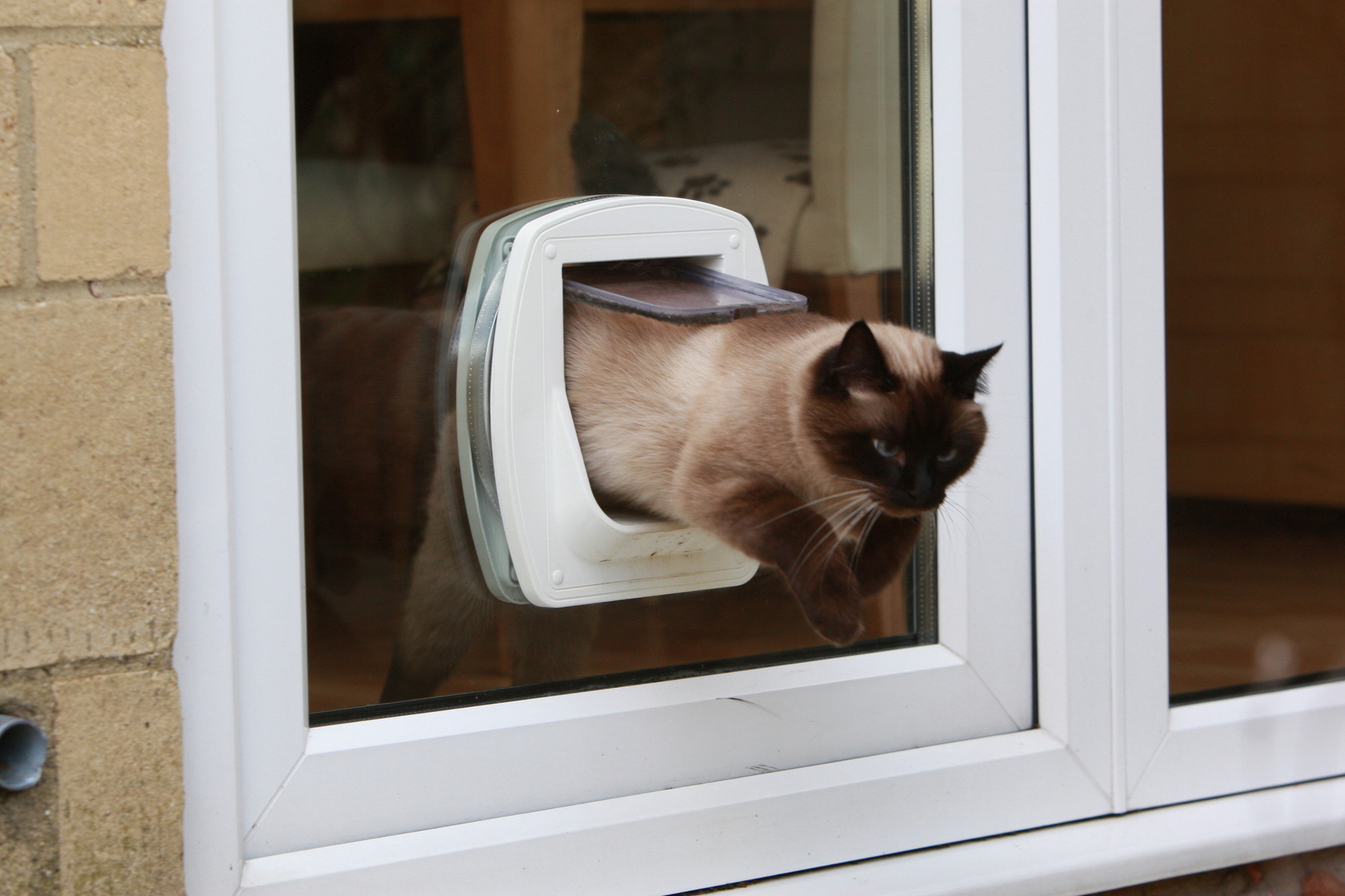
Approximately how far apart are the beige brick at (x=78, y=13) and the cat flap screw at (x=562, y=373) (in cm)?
30

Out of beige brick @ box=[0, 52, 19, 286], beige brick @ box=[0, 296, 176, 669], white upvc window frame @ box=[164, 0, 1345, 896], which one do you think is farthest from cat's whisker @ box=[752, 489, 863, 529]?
beige brick @ box=[0, 52, 19, 286]

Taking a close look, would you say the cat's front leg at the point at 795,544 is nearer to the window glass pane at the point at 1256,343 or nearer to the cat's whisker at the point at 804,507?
the cat's whisker at the point at 804,507

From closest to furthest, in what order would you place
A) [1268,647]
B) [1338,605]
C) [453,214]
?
[453,214] → [1268,647] → [1338,605]

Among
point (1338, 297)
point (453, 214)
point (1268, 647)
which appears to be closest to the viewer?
point (453, 214)

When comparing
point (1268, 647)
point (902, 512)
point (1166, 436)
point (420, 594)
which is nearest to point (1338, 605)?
point (1268, 647)

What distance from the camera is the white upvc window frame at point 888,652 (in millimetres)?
841

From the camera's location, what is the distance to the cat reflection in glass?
81cm

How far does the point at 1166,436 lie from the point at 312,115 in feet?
3.05

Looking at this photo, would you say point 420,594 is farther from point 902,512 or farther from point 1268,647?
point 1268,647

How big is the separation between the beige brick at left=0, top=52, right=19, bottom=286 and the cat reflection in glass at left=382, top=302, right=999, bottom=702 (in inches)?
14.1

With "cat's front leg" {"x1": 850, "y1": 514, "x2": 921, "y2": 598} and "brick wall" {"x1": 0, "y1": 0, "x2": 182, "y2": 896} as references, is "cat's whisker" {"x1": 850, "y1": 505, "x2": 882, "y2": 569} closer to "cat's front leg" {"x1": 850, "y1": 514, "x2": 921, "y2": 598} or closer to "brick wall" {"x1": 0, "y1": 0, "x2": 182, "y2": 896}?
"cat's front leg" {"x1": 850, "y1": 514, "x2": 921, "y2": 598}

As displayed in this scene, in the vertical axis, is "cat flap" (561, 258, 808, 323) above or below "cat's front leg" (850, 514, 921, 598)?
above

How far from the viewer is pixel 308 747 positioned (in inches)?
35.3

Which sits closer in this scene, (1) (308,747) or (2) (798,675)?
(1) (308,747)
